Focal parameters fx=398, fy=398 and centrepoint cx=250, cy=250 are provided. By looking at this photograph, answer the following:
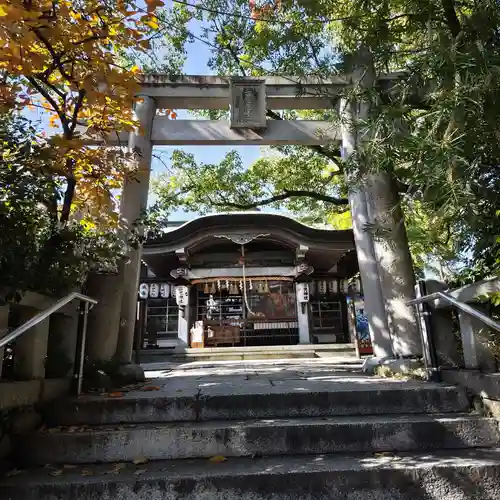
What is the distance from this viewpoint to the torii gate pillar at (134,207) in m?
5.10

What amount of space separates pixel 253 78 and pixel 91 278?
13.6 feet

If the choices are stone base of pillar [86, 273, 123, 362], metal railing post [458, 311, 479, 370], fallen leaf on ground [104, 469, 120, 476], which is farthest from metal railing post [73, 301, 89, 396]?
metal railing post [458, 311, 479, 370]

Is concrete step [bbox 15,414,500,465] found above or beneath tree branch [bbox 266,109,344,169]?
beneath

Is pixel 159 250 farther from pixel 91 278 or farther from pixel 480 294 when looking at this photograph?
pixel 480 294

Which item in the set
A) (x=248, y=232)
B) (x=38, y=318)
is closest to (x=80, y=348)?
(x=38, y=318)

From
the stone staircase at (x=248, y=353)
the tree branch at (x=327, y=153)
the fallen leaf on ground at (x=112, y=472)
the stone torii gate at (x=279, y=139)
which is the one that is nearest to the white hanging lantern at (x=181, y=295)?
the stone staircase at (x=248, y=353)

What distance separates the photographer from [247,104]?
6430 mm

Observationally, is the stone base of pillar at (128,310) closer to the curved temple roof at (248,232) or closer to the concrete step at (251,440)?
the concrete step at (251,440)

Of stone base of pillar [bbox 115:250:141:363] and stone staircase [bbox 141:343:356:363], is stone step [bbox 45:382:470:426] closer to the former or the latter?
stone base of pillar [bbox 115:250:141:363]

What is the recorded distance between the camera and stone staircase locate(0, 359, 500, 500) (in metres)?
2.49

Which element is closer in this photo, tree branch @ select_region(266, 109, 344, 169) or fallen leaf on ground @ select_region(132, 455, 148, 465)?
fallen leaf on ground @ select_region(132, 455, 148, 465)

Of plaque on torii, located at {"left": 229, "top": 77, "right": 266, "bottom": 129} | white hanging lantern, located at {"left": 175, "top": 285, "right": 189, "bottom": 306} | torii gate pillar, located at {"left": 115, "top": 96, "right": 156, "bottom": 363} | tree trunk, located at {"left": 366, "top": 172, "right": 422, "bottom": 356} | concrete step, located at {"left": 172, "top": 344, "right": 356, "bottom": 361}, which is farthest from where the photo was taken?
white hanging lantern, located at {"left": 175, "top": 285, "right": 189, "bottom": 306}

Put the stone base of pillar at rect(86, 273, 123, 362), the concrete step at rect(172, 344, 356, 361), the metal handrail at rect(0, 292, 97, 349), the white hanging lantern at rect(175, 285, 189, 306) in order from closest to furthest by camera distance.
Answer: the metal handrail at rect(0, 292, 97, 349), the stone base of pillar at rect(86, 273, 123, 362), the concrete step at rect(172, 344, 356, 361), the white hanging lantern at rect(175, 285, 189, 306)

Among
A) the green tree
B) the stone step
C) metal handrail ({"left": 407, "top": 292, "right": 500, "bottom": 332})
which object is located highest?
the green tree
